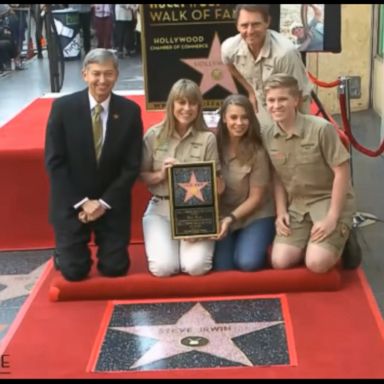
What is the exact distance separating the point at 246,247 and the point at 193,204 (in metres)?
0.36

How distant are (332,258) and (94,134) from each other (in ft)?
4.47

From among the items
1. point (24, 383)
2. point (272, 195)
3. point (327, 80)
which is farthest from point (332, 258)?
point (327, 80)

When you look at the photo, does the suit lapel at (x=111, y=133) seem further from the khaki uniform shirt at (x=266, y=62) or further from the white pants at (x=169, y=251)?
the khaki uniform shirt at (x=266, y=62)

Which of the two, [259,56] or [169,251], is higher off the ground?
[259,56]

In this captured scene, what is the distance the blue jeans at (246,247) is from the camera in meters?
3.80

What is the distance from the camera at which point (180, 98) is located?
3.78 metres

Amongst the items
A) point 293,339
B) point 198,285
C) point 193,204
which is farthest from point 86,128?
point 293,339

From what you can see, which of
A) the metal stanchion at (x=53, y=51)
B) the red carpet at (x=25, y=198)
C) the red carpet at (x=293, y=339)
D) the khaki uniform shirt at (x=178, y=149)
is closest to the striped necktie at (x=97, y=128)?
the khaki uniform shirt at (x=178, y=149)

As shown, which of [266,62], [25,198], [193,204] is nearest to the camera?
[193,204]

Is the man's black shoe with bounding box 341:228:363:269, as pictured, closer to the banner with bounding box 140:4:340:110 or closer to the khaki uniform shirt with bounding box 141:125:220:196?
the khaki uniform shirt with bounding box 141:125:220:196

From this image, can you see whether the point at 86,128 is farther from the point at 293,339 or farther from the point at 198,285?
the point at 293,339

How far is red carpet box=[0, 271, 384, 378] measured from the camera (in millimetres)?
2992

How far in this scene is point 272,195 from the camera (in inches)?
158

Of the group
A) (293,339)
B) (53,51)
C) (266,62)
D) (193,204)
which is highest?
(266,62)
